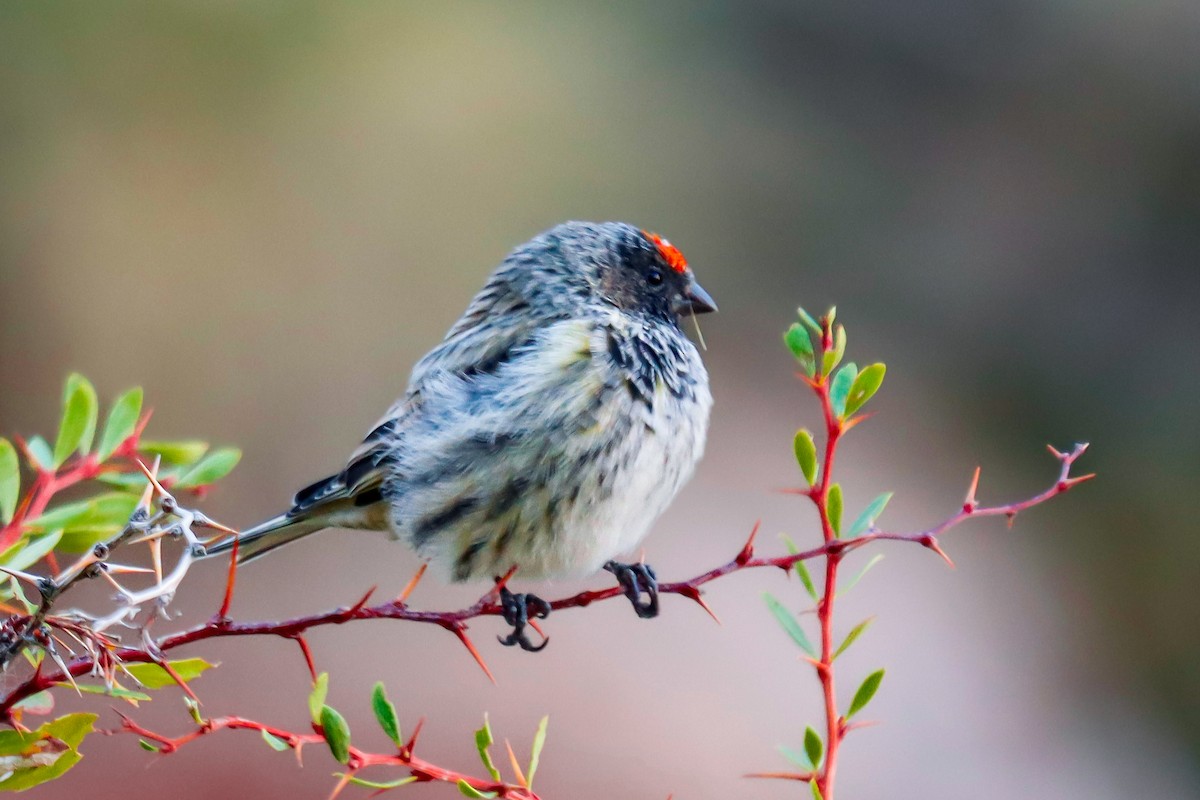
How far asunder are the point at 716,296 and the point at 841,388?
7129 millimetres

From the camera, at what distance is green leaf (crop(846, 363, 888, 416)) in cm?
156

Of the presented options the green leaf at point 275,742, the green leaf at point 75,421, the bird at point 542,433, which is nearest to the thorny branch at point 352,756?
the green leaf at point 275,742

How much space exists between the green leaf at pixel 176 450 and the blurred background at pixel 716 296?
378 cm

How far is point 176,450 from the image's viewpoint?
1942mm

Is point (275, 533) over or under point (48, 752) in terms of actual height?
under

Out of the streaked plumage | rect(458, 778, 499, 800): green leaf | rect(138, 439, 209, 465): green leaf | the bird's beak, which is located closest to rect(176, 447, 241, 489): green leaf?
rect(138, 439, 209, 465): green leaf

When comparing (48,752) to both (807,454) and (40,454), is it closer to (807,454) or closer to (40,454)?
(40,454)

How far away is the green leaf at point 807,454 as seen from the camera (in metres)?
1.56

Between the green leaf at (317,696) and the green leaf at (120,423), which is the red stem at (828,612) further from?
the green leaf at (120,423)

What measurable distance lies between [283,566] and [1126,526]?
5.64 m

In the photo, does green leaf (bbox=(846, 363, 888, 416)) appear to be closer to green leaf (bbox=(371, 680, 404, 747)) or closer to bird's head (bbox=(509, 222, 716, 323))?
green leaf (bbox=(371, 680, 404, 747))

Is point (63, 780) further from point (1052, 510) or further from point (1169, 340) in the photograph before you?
point (1169, 340)

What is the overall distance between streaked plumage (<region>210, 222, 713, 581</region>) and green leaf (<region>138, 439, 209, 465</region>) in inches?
43.1

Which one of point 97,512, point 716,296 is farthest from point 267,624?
point 716,296
